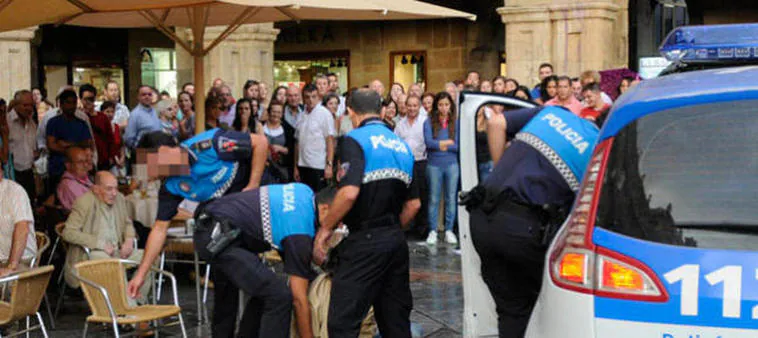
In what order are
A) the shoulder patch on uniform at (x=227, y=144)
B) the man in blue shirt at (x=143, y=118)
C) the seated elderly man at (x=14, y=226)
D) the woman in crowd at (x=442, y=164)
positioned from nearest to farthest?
the shoulder patch on uniform at (x=227, y=144) → the seated elderly man at (x=14, y=226) → the man in blue shirt at (x=143, y=118) → the woman in crowd at (x=442, y=164)

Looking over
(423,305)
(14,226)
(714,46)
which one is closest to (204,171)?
(14,226)

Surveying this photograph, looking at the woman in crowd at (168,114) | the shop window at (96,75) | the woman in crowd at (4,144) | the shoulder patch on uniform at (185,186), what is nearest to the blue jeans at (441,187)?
the woman in crowd at (168,114)

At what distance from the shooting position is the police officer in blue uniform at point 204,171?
614cm

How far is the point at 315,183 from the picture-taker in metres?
12.6

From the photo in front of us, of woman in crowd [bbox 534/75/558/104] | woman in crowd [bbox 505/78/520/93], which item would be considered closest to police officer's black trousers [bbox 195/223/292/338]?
woman in crowd [bbox 534/75/558/104]

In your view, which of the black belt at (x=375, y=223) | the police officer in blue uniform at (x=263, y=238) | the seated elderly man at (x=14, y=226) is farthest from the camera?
the seated elderly man at (x=14, y=226)

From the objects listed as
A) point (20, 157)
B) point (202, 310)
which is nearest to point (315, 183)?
point (20, 157)

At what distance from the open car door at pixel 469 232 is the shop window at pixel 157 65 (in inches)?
798

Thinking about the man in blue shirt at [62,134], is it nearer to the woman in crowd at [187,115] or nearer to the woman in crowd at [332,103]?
the woman in crowd at [187,115]

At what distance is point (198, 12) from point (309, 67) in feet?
48.4

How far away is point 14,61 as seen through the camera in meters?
14.2

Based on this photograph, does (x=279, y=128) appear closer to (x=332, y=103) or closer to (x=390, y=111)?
(x=332, y=103)

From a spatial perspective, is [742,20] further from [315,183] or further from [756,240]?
[756,240]

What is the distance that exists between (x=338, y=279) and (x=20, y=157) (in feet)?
23.1
